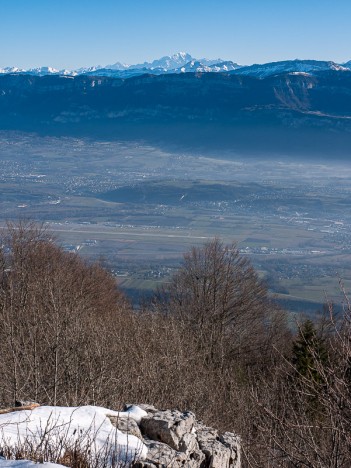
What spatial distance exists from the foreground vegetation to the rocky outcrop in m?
0.58

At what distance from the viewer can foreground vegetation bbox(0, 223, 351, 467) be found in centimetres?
1068

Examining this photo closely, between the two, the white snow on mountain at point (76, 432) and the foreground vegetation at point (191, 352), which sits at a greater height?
the white snow on mountain at point (76, 432)

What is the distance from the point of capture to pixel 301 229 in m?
102

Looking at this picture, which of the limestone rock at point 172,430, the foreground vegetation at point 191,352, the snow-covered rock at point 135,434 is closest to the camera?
the snow-covered rock at point 135,434

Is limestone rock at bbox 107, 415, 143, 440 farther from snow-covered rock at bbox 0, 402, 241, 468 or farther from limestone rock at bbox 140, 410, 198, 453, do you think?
limestone rock at bbox 140, 410, 198, 453

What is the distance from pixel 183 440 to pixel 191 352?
12371mm

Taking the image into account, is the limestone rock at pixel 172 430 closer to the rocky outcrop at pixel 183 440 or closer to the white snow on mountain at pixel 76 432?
the rocky outcrop at pixel 183 440

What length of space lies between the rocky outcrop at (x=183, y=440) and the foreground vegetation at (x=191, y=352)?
58cm

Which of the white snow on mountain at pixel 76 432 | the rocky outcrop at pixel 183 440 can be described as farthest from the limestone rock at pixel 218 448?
the white snow on mountain at pixel 76 432

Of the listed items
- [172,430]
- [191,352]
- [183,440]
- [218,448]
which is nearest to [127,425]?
[172,430]

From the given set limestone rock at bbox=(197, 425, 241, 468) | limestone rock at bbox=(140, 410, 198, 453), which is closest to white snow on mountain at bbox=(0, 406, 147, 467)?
limestone rock at bbox=(140, 410, 198, 453)

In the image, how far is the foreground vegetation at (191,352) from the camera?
420 inches

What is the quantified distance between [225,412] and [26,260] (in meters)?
14.4

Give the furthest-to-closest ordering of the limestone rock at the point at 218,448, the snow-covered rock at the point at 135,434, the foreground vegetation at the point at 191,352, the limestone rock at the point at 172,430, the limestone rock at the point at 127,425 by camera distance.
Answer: the foreground vegetation at the point at 191,352, the limestone rock at the point at 218,448, the limestone rock at the point at 172,430, the limestone rock at the point at 127,425, the snow-covered rock at the point at 135,434
